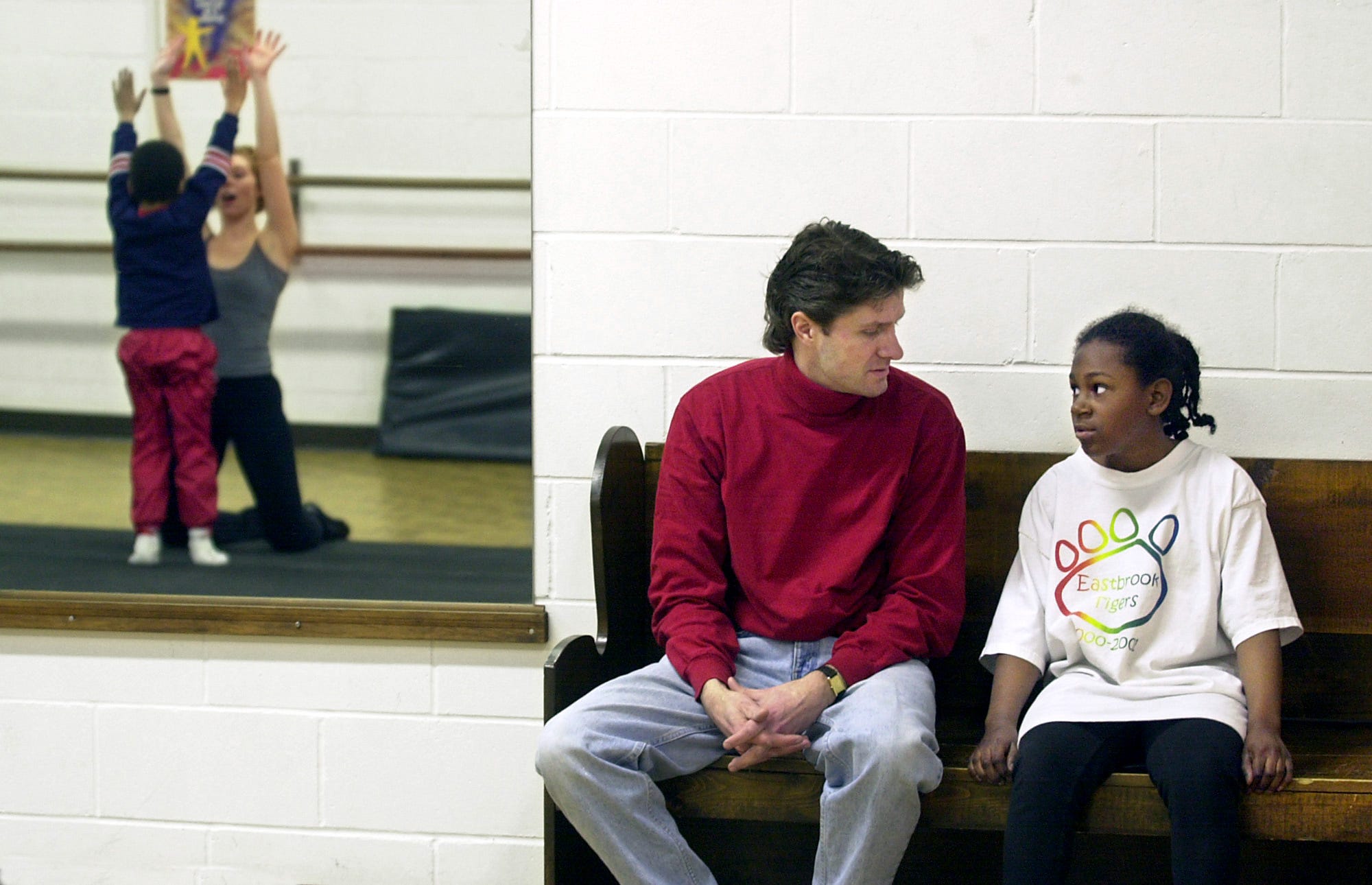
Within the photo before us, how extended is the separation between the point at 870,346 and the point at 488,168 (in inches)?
71.2

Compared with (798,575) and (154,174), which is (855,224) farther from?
(154,174)

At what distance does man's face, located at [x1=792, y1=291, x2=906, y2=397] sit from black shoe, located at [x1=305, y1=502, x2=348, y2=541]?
1.30 metres

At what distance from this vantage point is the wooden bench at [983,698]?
1769 millimetres

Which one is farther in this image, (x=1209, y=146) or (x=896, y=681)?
(x=1209, y=146)

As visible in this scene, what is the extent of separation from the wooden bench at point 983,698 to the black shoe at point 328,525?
3.01ft

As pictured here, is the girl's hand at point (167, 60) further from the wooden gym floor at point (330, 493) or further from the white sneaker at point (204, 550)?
the white sneaker at point (204, 550)

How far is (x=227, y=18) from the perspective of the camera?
115 inches

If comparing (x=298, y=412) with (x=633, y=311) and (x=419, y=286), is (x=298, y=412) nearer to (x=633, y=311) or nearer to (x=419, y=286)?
(x=419, y=286)

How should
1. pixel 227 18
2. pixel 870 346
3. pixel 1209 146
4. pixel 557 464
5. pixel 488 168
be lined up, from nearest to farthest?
pixel 870 346 < pixel 1209 146 < pixel 557 464 < pixel 227 18 < pixel 488 168

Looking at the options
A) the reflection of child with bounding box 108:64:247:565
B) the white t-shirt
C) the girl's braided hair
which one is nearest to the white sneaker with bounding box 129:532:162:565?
the reflection of child with bounding box 108:64:247:565

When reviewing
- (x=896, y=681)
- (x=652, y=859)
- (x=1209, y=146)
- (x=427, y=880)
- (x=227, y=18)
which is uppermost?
(x=227, y=18)

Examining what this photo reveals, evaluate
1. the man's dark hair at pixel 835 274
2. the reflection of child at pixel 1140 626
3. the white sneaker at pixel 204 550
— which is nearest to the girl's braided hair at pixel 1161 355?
the reflection of child at pixel 1140 626

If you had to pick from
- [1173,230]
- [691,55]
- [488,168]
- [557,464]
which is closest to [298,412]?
[488,168]

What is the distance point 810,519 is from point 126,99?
1745 millimetres
